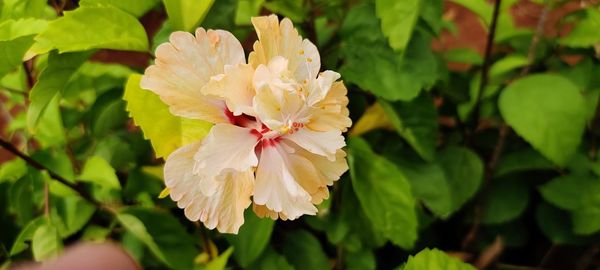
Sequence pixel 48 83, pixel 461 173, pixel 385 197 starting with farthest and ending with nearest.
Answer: pixel 461 173 → pixel 385 197 → pixel 48 83

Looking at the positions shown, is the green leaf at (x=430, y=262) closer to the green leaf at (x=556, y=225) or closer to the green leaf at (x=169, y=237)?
the green leaf at (x=169, y=237)

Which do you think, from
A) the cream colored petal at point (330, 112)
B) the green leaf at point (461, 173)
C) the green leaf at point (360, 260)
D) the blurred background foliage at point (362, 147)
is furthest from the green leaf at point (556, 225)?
the cream colored petal at point (330, 112)

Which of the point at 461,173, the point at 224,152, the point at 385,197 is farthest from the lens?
the point at 461,173

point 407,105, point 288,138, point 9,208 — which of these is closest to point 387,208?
point 407,105

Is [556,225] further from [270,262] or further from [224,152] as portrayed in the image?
[224,152]

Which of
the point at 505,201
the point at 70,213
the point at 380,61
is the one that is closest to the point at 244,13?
the point at 380,61
